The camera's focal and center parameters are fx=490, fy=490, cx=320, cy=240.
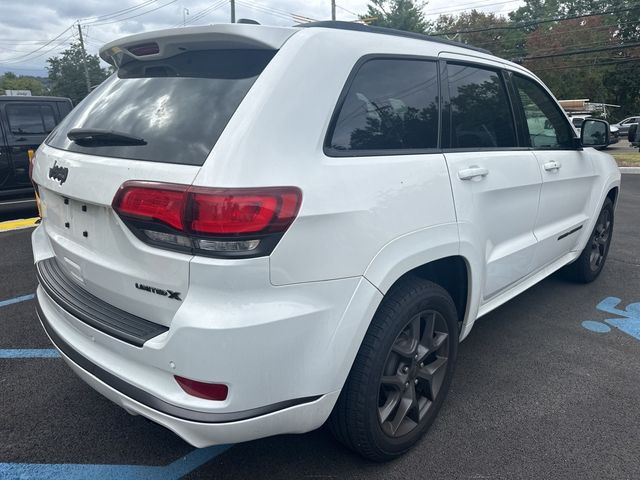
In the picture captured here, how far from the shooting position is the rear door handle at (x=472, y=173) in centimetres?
240

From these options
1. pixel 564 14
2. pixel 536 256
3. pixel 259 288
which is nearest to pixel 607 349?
pixel 536 256

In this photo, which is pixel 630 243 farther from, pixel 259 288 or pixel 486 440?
pixel 259 288

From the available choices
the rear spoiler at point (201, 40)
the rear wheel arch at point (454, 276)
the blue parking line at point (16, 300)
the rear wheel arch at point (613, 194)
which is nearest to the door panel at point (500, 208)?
the rear wheel arch at point (454, 276)

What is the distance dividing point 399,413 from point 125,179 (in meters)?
1.57

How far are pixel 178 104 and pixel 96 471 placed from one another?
1.65m

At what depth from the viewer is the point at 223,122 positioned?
1729 mm

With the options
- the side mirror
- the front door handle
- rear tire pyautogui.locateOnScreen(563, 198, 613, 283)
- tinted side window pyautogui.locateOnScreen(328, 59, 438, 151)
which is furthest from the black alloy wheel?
rear tire pyautogui.locateOnScreen(563, 198, 613, 283)

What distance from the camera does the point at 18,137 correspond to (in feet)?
26.8

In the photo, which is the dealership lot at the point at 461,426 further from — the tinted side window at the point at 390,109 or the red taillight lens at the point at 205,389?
the tinted side window at the point at 390,109

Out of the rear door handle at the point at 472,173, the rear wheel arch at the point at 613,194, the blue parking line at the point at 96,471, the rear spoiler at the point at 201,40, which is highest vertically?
the rear spoiler at the point at 201,40

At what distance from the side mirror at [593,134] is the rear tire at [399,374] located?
241cm

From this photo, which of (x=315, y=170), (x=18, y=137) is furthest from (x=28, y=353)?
(x=18, y=137)

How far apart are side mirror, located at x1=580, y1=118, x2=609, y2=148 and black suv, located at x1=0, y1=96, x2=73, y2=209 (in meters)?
8.22

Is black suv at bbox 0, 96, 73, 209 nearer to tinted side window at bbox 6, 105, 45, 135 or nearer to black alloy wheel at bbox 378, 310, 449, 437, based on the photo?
tinted side window at bbox 6, 105, 45, 135
